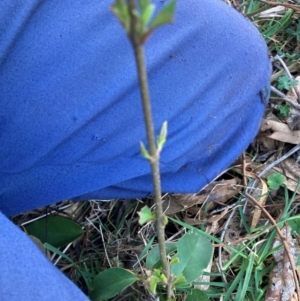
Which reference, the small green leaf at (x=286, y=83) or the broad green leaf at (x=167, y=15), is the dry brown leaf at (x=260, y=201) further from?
the broad green leaf at (x=167, y=15)

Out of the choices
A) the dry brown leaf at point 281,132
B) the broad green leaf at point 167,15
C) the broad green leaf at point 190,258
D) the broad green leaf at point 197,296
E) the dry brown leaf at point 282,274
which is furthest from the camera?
the dry brown leaf at point 281,132

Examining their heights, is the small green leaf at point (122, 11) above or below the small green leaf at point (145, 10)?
above

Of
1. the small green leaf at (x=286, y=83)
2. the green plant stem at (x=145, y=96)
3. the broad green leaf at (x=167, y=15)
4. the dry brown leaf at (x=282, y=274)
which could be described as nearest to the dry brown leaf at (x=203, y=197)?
the dry brown leaf at (x=282, y=274)

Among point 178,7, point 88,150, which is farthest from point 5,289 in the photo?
point 178,7

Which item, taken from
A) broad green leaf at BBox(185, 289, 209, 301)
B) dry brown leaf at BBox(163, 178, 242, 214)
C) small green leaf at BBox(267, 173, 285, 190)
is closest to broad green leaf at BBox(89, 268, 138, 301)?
broad green leaf at BBox(185, 289, 209, 301)

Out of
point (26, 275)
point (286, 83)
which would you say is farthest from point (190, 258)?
point (286, 83)

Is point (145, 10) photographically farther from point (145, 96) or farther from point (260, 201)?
point (260, 201)
